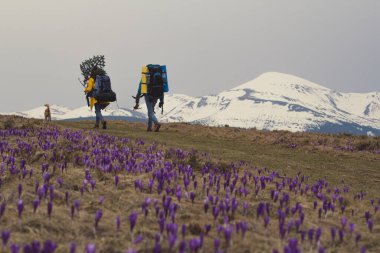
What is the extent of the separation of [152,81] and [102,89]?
3231 mm

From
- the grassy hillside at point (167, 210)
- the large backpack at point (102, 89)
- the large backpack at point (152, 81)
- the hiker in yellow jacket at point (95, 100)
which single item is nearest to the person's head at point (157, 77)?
the large backpack at point (152, 81)

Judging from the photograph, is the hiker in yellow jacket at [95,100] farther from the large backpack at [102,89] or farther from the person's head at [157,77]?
the person's head at [157,77]

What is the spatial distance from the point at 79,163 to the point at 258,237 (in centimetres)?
604

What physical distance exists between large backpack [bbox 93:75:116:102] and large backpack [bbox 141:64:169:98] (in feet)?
7.72

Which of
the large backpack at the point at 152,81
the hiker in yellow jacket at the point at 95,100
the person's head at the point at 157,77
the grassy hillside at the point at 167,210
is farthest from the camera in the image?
the hiker in yellow jacket at the point at 95,100

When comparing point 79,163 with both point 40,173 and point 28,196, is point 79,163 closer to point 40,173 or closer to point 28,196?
point 40,173

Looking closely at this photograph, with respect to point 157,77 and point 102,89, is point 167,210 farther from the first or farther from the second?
point 102,89

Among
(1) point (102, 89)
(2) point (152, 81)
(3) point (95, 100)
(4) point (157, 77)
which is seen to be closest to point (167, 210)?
(4) point (157, 77)

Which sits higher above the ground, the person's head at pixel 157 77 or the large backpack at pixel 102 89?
the person's head at pixel 157 77

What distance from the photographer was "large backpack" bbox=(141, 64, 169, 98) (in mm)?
24031

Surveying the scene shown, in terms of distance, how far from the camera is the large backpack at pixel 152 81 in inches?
946

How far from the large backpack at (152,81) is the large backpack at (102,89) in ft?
7.72

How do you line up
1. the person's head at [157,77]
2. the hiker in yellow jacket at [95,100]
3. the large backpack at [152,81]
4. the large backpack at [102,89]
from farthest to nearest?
the hiker in yellow jacket at [95,100]
the large backpack at [102,89]
the large backpack at [152,81]
the person's head at [157,77]

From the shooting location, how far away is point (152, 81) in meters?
24.1
